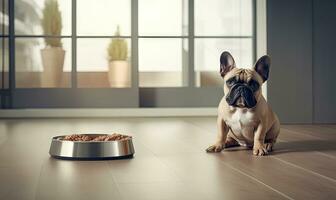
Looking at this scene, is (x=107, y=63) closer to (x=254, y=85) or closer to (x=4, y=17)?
(x=4, y=17)

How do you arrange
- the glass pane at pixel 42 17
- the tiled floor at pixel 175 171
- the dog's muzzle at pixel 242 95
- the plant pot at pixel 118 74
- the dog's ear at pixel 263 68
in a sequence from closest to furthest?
the tiled floor at pixel 175 171, the dog's muzzle at pixel 242 95, the dog's ear at pixel 263 68, the glass pane at pixel 42 17, the plant pot at pixel 118 74

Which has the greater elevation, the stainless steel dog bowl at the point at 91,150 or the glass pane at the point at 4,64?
the glass pane at the point at 4,64

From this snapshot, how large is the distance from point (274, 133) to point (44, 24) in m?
3.29

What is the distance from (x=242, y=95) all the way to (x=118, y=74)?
3.14m

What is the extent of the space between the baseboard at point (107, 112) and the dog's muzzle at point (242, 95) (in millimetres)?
2904

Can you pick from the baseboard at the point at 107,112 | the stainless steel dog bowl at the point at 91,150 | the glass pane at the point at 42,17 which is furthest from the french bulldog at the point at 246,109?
the glass pane at the point at 42,17

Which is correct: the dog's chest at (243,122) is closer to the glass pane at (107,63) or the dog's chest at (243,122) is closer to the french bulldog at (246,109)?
the french bulldog at (246,109)

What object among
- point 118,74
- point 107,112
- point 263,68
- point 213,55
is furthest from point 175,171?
point 213,55

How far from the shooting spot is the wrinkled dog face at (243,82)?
10.1 feet

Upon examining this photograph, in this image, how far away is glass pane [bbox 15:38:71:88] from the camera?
19.6ft

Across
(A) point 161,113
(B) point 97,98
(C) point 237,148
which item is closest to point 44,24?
(B) point 97,98

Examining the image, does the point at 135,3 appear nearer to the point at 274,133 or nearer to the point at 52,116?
the point at 52,116

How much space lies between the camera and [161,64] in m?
6.15

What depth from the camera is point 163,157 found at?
10.0 feet
